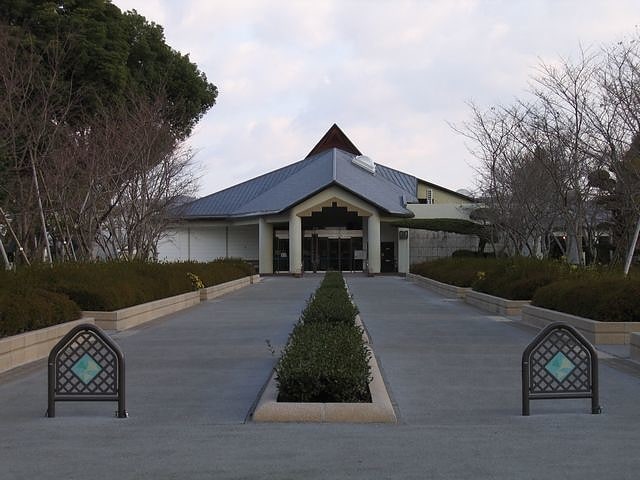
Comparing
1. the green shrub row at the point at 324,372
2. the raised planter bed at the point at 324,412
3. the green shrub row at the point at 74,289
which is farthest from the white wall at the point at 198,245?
the raised planter bed at the point at 324,412

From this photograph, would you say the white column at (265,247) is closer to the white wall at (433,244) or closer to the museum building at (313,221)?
the museum building at (313,221)

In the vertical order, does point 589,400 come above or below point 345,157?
below

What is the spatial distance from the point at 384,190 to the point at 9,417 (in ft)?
178

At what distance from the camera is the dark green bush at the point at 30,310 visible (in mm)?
12125

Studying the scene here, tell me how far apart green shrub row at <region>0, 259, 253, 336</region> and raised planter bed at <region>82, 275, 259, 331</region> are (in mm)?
240

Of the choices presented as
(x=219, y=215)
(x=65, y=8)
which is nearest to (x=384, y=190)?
(x=219, y=215)

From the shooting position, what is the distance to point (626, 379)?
1056 cm

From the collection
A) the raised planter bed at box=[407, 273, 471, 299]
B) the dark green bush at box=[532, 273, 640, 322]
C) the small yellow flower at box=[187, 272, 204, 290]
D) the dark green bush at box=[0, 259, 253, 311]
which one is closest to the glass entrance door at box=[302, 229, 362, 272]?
the raised planter bed at box=[407, 273, 471, 299]

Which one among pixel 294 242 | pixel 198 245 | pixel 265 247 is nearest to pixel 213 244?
pixel 198 245

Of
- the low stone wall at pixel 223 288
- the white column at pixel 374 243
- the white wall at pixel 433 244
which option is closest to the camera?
the low stone wall at pixel 223 288

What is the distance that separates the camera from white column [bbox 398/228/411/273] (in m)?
56.0

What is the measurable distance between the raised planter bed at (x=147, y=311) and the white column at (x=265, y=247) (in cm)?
2593

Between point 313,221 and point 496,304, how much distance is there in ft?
126

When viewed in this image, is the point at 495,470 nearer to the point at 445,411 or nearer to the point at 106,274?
the point at 445,411
